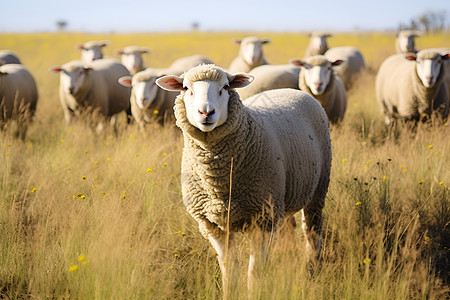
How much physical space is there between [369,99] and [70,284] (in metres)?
8.83

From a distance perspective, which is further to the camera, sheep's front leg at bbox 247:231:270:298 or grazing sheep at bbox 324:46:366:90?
grazing sheep at bbox 324:46:366:90

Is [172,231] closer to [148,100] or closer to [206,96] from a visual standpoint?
[206,96]

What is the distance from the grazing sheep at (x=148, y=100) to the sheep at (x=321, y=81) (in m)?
2.05

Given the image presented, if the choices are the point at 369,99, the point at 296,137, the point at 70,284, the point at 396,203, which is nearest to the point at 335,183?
the point at 396,203

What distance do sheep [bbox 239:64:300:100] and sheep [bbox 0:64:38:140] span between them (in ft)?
11.2

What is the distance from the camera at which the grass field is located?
2.62 metres

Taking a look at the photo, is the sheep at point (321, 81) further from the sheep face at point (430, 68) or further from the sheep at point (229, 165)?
the sheep at point (229, 165)

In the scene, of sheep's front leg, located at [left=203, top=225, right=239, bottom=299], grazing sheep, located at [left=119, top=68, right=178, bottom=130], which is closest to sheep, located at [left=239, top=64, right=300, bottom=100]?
grazing sheep, located at [left=119, top=68, right=178, bottom=130]

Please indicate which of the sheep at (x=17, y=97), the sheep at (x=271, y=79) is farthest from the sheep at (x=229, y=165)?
the sheep at (x=17, y=97)

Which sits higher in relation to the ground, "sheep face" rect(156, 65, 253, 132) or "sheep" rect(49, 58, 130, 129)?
"sheep face" rect(156, 65, 253, 132)

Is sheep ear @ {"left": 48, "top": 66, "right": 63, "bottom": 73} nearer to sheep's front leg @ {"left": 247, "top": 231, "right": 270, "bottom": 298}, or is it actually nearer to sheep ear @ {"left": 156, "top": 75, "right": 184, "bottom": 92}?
sheep ear @ {"left": 156, "top": 75, "right": 184, "bottom": 92}

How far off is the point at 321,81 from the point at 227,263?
4114 millimetres

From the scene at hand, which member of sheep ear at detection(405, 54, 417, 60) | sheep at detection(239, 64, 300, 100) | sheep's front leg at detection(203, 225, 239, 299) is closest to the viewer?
sheep's front leg at detection(203, 225, 239, 299)

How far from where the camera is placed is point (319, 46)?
13.1 metres
